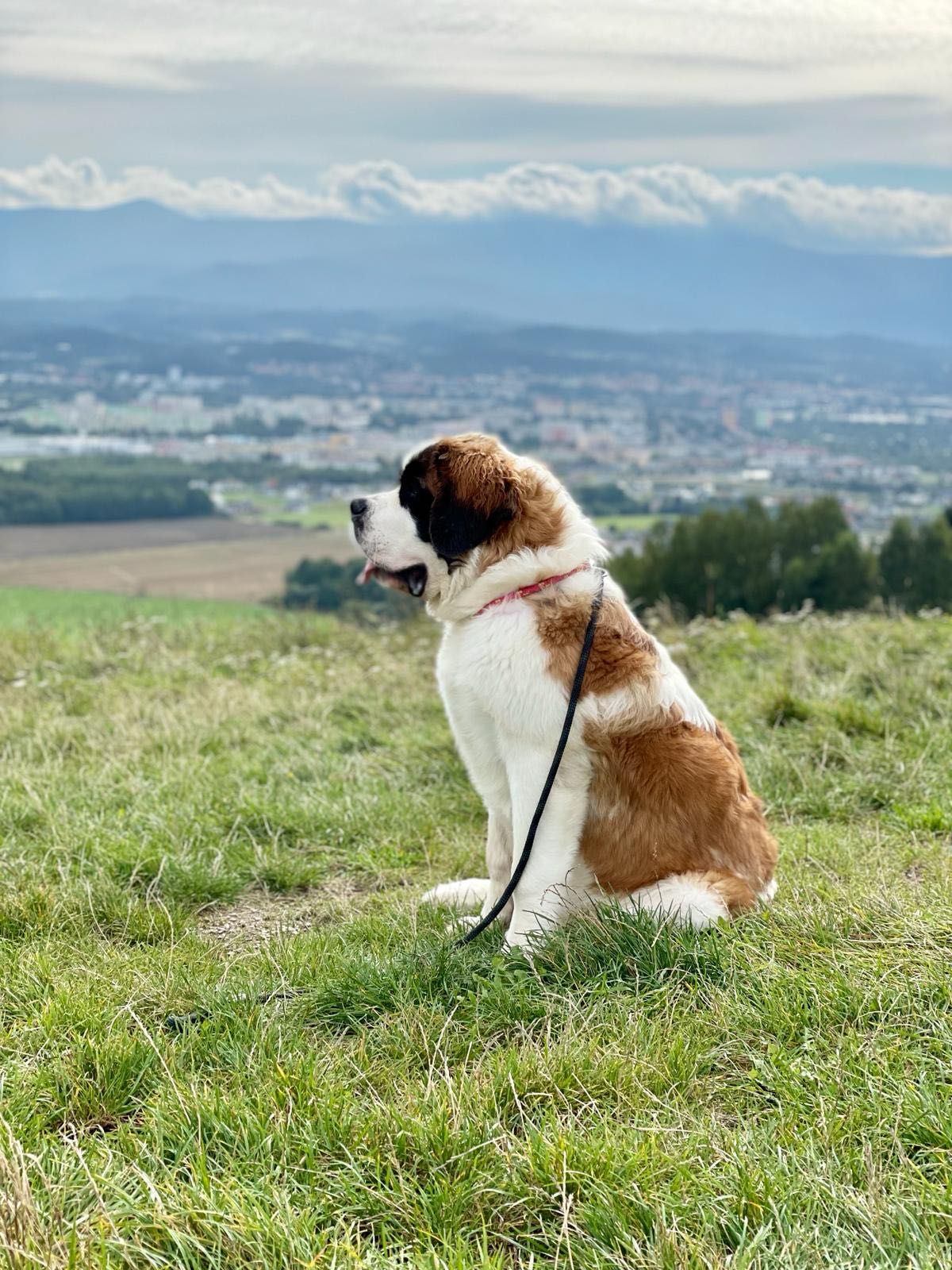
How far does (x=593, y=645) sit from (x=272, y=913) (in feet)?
5.69

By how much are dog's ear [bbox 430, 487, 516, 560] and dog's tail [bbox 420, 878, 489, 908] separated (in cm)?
135

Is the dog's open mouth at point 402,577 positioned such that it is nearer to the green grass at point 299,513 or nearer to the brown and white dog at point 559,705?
the brown and white dog at point 559,705

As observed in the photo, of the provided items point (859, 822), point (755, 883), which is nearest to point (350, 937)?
point (755, 883)

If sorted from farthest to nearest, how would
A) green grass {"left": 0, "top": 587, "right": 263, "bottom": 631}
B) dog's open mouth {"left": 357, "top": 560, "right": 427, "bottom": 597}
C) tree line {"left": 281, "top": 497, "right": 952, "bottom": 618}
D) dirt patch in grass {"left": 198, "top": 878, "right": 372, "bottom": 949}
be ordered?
1. tree line {"left": 281, "top": 497, "right": 952, "bottom": 618}
2. green grass {"left": 0, "top": 587, "right": 263, "bottom": 631}
3. dirt patch in grass {"left": 198, "top": 878, "right": 372, "bottom": 949}
4. dog's open mouth {"left": 357, "top": 560, "right": 427, "bottom": 597}

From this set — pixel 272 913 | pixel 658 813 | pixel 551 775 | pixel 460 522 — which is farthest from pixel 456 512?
pixel 272 913

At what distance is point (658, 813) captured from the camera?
3.83 meters

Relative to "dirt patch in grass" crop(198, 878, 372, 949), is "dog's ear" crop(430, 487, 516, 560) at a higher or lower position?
higher

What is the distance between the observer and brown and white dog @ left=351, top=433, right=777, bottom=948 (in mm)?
3809

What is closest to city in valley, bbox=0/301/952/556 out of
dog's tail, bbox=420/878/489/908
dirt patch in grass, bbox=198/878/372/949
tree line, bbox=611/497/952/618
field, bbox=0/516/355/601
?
tree line, bbox=611/497/952/618

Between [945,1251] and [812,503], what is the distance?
2717 centimetres

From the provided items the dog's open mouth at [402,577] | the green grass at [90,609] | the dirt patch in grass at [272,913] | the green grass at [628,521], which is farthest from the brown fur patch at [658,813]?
the green grass at [628,521]

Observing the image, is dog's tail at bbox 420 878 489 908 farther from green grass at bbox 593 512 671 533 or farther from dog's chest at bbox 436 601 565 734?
green grass at bbox 593 512 671 533

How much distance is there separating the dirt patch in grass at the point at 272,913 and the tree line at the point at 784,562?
65.7 ft

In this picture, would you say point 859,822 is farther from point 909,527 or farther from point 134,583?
point 909,527
